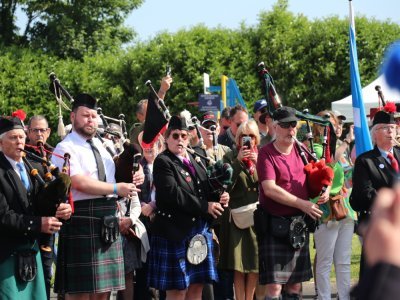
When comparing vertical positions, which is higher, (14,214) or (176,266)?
(14,214)

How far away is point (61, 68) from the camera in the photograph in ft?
81.7

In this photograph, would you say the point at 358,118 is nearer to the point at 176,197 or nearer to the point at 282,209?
the point at 282,209

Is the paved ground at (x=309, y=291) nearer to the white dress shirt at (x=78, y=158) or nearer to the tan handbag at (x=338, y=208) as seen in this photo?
the tan handbag at (x=338, y=208)

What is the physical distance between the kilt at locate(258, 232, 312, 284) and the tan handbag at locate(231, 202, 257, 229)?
2.31ft

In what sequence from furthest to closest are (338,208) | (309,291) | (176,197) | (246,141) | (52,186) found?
(309,291)
(338,208)
(246,141)
(176,197)
(52,186)

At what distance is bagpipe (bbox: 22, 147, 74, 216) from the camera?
5555 mm

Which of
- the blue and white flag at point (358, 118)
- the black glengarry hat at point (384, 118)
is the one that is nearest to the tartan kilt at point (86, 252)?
the black glengarry hat at point (384, 118)

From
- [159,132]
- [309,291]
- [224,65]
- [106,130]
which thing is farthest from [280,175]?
[224,65]

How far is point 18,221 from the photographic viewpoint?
5625mm

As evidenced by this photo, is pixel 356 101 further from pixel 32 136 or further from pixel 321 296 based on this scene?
pixel 32 136

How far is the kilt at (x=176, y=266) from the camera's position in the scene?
256 inches

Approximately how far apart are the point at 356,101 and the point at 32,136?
11.8ft

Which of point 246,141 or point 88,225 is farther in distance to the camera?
point 246,141

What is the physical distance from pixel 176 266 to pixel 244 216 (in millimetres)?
1027
